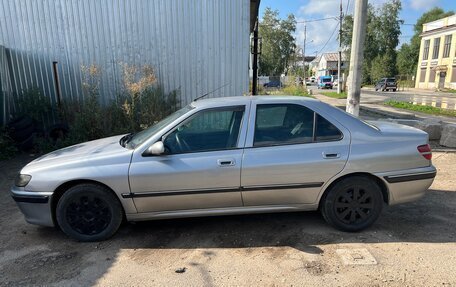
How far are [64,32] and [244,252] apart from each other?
7.99 m

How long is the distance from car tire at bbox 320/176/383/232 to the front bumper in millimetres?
3020

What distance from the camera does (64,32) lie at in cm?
868

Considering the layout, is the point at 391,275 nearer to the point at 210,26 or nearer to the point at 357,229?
the point at 357,229

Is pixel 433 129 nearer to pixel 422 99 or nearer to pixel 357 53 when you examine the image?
pixel 357 53

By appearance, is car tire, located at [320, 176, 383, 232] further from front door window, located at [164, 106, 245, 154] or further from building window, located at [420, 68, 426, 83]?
building window, located at [420, 68, 426, 83]

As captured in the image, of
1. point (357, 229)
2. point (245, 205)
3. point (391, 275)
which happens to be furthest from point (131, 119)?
point (391, 275)

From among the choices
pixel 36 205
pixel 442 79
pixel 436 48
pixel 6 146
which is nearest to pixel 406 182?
pixel 36 205

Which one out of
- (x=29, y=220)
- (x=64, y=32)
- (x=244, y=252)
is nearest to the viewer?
(x=244, y=252)

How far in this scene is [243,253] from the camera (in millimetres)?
3416

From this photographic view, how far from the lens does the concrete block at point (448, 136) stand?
24.9 feet

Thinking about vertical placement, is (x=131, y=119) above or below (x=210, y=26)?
below

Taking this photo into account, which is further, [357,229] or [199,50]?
[199,50]

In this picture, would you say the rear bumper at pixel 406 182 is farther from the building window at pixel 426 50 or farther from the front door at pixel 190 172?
the building window at pixel 426 50

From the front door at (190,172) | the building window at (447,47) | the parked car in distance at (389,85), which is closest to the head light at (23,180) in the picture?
the front door at (190,172)
